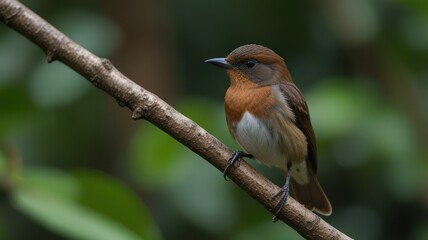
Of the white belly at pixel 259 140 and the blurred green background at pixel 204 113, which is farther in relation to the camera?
the blurred green background at pixel 204 113

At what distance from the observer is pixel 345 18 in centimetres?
472

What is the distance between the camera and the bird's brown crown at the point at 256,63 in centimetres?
372

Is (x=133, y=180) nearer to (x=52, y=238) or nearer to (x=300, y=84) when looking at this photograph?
(x=52, y=238)

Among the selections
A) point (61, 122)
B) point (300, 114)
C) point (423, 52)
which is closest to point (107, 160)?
point (61, 122)

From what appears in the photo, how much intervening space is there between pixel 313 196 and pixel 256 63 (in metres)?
0.77

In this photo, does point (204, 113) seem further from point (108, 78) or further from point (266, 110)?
point (108, 78)

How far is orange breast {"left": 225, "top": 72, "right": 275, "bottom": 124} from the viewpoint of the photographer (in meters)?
3.65

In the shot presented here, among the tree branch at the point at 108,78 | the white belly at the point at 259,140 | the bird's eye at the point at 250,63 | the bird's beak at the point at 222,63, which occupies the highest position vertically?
the bird's eye at the point at 250,63

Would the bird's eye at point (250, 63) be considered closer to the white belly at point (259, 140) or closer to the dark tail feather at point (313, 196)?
the white belly at point (259, 140)

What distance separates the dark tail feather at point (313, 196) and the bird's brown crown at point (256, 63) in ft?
1.86

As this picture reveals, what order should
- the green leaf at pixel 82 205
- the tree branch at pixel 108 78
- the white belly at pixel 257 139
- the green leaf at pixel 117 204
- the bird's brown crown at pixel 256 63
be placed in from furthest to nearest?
the bird's brown crown at pixel 256 63, the white belly at pixel 257 139, the green leaf at pixel 117 204, the green leaf at pixel 82 205, the tree branch at pixel 108 78

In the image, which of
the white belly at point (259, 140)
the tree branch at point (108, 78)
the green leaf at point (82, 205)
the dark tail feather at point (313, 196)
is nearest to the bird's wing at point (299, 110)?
the white belly at point (259, 140)

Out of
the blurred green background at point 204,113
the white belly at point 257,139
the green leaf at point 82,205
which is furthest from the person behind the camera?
the blurred green background at point 204,113

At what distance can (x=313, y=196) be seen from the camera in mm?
4043
